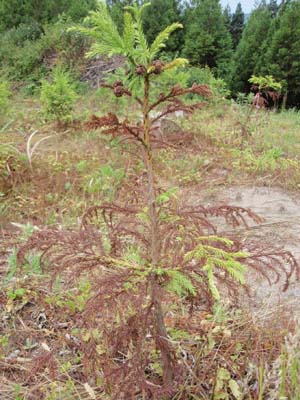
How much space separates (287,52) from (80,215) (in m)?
8.75

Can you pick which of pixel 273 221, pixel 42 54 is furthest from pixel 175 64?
pixel 42 54

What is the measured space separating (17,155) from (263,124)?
3.90 meters

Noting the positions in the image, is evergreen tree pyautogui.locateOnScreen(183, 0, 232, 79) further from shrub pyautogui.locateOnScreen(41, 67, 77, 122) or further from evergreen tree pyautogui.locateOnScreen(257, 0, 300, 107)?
shrub pyautogui.locateOnScreen(41, 67, 77, 122)

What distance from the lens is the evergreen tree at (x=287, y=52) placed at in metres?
9.97

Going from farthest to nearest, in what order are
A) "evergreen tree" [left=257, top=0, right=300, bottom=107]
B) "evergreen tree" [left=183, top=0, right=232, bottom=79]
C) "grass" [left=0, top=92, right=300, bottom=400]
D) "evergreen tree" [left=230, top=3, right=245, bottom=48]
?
"evergreen tree" [left=230, top=3, right=245, bottom=48]
"evergreen tree" [left=183, top=0, right=232, bottom=79]
"evergreen tree" [left=257, top=0, right=300, bottom=107]
"grass" [left=0, top=92, right=300, bottom=400]

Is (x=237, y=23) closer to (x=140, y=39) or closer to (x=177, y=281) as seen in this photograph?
(x=140, y=39)

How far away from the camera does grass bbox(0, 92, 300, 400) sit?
153 centimetres

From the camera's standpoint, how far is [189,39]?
1024 cm

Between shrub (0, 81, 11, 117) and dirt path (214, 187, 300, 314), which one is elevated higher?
shrub (0, 81, 11, 117)

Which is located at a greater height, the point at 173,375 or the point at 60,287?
the point at 173,375

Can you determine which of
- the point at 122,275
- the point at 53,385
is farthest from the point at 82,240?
the point at 53,385

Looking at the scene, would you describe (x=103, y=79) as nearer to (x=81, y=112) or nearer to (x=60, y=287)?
(x=81, y=112)

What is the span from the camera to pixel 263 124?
6.15m

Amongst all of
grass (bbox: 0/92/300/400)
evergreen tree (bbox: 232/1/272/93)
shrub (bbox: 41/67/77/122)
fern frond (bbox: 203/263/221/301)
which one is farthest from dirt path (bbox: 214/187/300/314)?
evergreen tree (bbox: 232/1/272/93)
